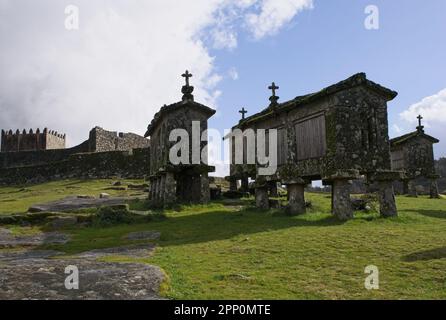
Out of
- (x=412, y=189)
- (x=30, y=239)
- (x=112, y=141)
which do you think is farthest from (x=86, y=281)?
(x=112, y=141)

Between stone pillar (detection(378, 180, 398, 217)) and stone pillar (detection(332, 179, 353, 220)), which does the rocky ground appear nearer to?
stone pillar (detection(332, 179, 353, 220))

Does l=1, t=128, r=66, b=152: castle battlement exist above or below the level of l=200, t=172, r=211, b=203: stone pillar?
above

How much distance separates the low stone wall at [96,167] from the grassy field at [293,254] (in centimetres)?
2443

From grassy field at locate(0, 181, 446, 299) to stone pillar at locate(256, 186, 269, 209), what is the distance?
2.85 m

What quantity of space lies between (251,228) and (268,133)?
6686 millimetres

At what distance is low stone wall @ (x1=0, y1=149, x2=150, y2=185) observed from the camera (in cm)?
4027

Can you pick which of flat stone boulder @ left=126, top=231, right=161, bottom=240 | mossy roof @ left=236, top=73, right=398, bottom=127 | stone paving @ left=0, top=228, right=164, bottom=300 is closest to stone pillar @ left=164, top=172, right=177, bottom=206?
mossy roof @ left=236, top=73, right=398, bottom=127

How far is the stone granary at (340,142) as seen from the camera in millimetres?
15086

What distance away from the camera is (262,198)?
19578 mm

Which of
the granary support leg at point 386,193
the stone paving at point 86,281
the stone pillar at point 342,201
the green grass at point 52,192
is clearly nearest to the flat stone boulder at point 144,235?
the stone paving at point 86,281

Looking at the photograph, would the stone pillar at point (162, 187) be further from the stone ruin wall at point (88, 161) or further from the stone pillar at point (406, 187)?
the stone pillar at point (406, 187)

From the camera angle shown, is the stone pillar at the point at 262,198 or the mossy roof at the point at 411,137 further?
the mossy roof at the point at 411,137
